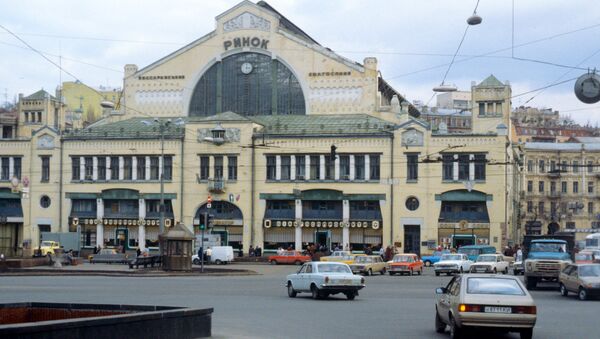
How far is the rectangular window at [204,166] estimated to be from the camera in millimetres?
78500

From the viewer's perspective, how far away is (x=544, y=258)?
39.6m

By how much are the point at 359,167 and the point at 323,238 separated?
634 cm

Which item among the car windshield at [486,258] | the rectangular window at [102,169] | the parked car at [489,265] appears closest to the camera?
the parked car at [489,265]

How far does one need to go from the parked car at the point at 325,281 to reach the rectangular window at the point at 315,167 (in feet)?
144

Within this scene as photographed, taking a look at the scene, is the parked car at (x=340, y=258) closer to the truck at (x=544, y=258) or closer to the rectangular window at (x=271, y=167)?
the truck at (x=544, y=258)

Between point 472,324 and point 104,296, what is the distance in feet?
51.0

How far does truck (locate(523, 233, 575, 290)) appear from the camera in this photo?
37.9m

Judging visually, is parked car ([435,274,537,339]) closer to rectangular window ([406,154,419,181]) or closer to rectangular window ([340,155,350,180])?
rectangular window ([406,154,419,181])

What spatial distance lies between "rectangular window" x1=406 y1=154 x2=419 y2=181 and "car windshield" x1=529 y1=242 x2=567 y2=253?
32.8 m

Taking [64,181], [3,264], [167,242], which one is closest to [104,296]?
[167,242]

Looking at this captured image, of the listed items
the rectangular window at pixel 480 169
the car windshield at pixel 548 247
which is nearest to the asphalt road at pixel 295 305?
the car windshield at pixel 548 247

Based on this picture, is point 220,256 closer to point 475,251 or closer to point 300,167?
point 300,167

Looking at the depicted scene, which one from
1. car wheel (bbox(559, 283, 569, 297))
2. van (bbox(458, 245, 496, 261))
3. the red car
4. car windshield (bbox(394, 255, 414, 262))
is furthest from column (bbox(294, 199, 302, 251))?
car wheel (bbox(559, 283, 569, 297))

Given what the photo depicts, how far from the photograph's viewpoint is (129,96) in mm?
85188
